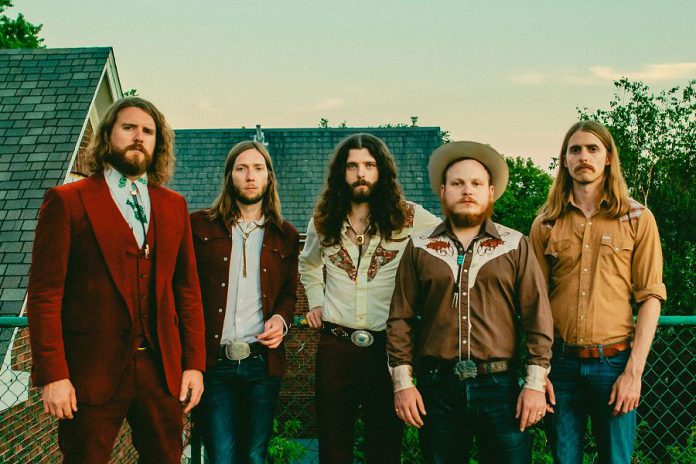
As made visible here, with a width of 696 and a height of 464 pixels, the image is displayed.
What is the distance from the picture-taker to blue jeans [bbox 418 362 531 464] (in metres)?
2.59

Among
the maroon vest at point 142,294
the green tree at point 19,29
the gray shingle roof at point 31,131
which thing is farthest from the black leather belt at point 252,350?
the green tree at point 19,29

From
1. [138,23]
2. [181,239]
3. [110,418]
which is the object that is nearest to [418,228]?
[181,239]

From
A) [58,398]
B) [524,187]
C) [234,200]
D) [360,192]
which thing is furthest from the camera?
[524,187]

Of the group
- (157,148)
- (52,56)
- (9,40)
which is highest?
(9,40)

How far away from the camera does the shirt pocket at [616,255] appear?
2.85m

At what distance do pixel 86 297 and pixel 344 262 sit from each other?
127cm

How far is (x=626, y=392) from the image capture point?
2670mm

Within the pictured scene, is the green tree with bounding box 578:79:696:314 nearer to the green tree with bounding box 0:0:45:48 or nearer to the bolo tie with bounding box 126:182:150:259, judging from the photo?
the bolo tie with bounding box 126:182:150:259

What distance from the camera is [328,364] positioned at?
291cm

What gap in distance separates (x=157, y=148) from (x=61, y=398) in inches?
48.8

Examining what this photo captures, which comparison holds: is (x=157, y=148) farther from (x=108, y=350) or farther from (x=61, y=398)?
(x=61, y=398)

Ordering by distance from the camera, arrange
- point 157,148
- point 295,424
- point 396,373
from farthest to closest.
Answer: point 295,424 < point 157,148 < point 396,373

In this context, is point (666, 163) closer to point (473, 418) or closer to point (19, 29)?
point (473, 418)

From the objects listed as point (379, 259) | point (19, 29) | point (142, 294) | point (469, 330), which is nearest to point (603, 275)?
point (469, 330)
